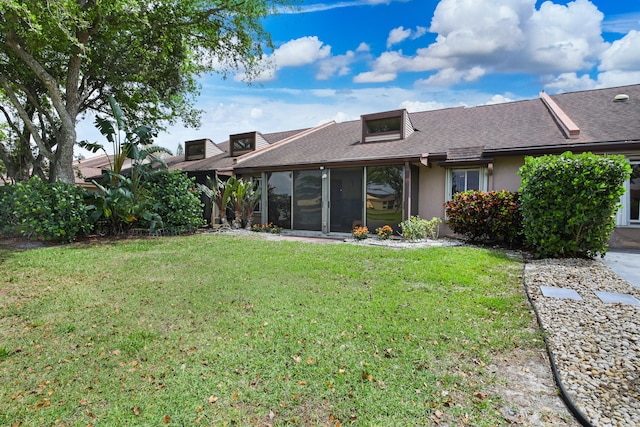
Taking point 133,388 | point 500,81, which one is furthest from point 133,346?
point 500,81

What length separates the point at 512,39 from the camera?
1189 centimetres

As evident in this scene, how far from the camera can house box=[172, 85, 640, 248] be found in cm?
992

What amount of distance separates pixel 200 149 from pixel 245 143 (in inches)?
153

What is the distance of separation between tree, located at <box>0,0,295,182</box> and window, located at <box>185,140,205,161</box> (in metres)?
2.61

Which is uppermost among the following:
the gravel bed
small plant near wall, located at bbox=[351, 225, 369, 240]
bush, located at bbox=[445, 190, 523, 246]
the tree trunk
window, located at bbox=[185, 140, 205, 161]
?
window, located at bbox=[185, 140, 205, 161]

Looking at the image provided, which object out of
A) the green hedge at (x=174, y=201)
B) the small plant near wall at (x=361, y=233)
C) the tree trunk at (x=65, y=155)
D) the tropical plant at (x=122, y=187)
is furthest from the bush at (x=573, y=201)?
the tree trunk at (x=65, y=155)

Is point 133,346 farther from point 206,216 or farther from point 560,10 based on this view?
point 560,10

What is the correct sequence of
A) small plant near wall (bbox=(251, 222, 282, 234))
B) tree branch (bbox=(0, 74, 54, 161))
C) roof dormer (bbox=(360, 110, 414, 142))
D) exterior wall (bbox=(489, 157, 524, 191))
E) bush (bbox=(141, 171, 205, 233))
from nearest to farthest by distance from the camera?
exterior wall (bbox=(489, 157, 524, 191)) → tree branch (bbox=(0, 74, 54, 161)) → bush (bbox=(141, 171, 205, 233)) → small plant near wall (bbox=(251, 222, 282, 234)) → roof dormer (bbox=(360, 110, 414, 142))

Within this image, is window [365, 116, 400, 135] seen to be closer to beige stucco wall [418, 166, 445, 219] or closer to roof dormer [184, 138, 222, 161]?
beige stucco wall [418, 166, 445, 219]

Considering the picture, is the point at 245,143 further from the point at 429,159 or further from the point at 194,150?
the point at 429,159

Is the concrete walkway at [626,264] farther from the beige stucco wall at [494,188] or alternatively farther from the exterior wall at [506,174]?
the exterior wall at [506,174]

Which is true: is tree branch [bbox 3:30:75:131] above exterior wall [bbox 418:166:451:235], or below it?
above

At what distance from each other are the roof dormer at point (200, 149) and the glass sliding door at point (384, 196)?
39.4ft

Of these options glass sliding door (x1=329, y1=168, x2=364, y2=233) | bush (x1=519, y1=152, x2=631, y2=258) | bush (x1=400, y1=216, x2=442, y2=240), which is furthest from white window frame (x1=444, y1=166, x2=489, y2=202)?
bush (x1=519, y1=152, x2=631, y2=258)
